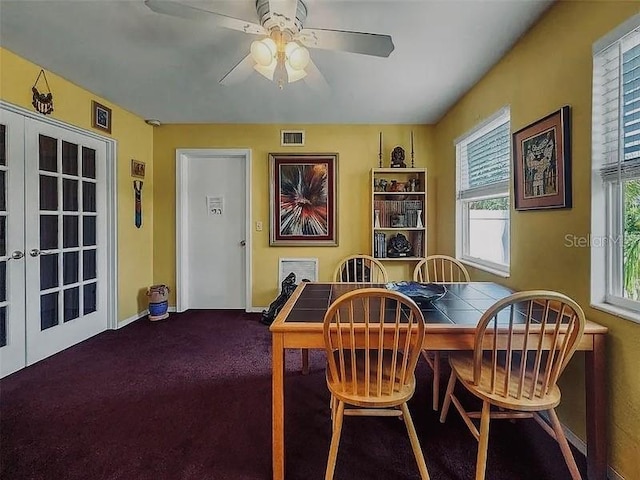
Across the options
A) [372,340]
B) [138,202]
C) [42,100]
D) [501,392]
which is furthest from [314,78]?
[138,202]

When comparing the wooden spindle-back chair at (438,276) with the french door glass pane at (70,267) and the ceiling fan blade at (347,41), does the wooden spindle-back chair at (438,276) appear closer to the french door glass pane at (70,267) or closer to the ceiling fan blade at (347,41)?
the ceiling fan blade at (347,41)

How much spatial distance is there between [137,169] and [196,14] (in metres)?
2.78

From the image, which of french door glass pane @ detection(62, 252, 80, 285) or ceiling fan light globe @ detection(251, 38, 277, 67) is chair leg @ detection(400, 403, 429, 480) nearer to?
ceiling fan light globe @ detection(251, 38, 277, 67)

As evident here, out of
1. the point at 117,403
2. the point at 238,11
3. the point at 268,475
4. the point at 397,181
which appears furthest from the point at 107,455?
the point at 397,181

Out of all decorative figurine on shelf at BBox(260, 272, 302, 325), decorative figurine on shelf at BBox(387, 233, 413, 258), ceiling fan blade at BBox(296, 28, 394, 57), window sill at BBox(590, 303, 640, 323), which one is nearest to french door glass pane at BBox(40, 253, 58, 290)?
decorative figurine on shelf at BBox(260, 272, 302, 325)

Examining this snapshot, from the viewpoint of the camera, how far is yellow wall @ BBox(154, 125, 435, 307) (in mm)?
4055

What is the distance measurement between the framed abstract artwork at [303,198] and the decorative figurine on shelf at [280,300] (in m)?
0.48

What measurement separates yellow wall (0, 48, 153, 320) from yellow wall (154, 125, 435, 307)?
14cm

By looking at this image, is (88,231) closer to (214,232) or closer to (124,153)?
(124,153)

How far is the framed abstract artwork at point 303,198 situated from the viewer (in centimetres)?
405

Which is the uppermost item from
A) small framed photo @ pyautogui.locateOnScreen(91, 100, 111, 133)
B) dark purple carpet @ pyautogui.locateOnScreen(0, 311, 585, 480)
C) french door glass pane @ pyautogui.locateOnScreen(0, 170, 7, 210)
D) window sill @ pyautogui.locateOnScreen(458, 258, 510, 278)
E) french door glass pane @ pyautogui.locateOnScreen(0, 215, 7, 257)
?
small framed photo @ pyautogui.locateOnScreen(91, 100, 111, 133)

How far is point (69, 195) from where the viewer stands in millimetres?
3023

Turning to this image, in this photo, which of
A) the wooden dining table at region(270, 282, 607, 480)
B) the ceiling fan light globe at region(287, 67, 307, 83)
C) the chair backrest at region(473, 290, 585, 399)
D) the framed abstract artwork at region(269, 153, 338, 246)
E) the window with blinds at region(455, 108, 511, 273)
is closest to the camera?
the chair backrest at region(473, 290, 585, 399)

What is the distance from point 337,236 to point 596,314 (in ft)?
9.09
